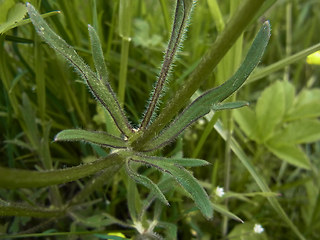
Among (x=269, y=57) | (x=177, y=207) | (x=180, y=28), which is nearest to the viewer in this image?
(x=180, y=28)

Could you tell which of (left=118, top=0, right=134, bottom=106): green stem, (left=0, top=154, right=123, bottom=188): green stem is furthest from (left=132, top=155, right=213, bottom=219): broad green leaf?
(left=118, top=0, right=134, bottom=106): green stem

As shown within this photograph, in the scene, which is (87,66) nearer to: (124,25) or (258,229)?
(124,25)

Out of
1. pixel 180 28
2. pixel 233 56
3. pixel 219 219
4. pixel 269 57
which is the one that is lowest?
pixel 219 219

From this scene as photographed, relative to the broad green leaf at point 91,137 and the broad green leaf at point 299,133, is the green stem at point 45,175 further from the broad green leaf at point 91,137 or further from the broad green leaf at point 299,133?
the broad green leaf at point 299,133

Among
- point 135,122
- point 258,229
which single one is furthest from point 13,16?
point 258,229

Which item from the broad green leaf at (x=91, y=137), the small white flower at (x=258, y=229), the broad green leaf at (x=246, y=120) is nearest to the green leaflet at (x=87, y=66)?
the broad green leaf at (x=91, y=137)

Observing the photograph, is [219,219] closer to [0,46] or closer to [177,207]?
[177,207]

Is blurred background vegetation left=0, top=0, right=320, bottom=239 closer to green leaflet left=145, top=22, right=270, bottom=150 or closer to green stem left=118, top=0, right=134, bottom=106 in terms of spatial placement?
green stem left=118, top=0, right=134, bottom=106

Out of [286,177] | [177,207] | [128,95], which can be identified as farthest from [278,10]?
[177,207]

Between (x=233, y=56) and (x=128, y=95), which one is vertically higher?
(x=233, y=56)
